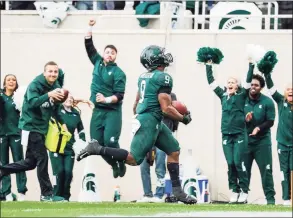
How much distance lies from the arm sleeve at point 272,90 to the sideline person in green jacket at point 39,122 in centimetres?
304

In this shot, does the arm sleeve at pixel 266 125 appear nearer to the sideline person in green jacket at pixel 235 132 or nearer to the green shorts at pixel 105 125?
the sideline person in green jacket at pixel 235 132

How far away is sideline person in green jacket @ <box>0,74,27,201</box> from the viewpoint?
21.0 meters

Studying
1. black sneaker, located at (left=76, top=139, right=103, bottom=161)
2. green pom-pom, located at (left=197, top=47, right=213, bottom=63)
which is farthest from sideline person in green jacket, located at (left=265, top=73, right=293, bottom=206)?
black sneaker, located at (left=76, top=139, right=103, bottom=161)

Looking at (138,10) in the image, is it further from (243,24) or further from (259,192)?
(259,192)

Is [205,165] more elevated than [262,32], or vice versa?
[262,32]

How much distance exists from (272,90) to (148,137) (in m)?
4.04

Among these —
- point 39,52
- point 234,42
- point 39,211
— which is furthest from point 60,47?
point 39,211

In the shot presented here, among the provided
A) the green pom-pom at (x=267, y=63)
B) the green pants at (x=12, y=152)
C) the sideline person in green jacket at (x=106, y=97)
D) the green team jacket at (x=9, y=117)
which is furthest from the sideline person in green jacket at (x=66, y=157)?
the green pom-pom at (x=267, y=63)

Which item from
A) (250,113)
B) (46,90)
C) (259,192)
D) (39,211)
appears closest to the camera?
(39,211)

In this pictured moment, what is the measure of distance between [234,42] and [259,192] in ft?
7.98

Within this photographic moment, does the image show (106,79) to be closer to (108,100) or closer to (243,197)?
(108,100)

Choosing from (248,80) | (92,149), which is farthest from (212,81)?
(92,149)

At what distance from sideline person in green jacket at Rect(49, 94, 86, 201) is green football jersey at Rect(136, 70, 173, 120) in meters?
3.27

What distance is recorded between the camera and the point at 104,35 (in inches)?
915
